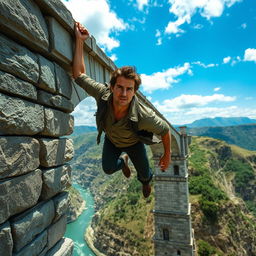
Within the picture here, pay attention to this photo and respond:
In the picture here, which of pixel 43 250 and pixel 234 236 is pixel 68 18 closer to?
pixel 43 250

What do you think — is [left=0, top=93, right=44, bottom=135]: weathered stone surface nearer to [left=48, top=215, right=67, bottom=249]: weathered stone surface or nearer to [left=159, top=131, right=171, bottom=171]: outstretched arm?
[left=48, top=215, right=67, bottom=249]: weathered stone surface

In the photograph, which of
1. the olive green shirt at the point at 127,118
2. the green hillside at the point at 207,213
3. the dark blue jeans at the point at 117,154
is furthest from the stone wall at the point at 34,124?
the green hillside at the point at 207,213

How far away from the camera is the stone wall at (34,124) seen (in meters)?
1.86

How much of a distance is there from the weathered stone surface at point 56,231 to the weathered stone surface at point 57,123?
3.64 ft

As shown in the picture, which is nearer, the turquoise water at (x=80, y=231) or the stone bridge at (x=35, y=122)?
the stone bridge at (x=35, y=122)

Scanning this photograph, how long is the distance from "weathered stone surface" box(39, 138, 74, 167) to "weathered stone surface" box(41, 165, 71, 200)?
0.09 meters

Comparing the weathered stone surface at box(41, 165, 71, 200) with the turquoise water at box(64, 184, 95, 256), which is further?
the turquoise water at box(64, 184, 95, 256)

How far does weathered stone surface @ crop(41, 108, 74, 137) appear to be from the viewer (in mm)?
2498

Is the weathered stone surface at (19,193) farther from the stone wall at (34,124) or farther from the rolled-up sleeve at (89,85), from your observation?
the rolled-up sleeve at (89,85)

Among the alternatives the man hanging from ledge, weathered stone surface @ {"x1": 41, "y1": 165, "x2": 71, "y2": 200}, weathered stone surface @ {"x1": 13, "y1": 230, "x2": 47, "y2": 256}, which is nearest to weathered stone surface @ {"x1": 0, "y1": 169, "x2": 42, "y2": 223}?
weathered stone surface @ {"x1": 41, "y1": 165, "x2": 71, "y2": 200}

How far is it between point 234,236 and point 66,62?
129 feet

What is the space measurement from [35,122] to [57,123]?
49 centimetres

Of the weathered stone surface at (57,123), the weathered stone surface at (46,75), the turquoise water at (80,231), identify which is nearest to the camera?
the weathered stone surface at (46,75)

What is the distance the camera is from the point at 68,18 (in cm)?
294
